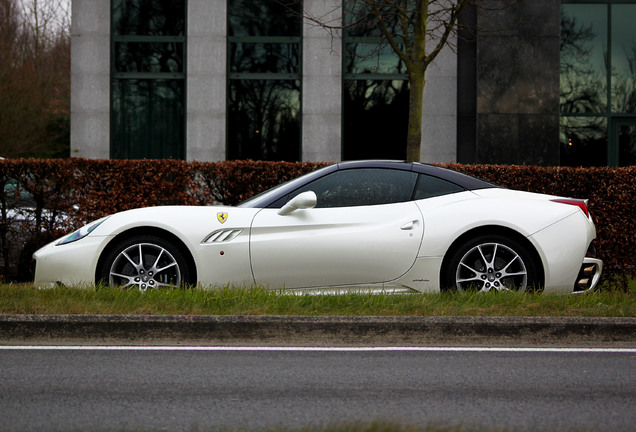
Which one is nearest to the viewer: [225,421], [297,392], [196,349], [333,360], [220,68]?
[225,421]

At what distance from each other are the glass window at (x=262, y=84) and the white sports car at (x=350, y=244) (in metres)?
10.1

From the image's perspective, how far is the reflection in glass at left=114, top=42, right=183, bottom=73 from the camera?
18.1 meters

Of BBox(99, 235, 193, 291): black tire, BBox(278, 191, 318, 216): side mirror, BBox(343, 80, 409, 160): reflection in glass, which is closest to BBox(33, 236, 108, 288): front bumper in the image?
BBox(99, 235, 193, 291): black tire

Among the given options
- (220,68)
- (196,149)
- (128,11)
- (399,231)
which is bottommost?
(399,231)

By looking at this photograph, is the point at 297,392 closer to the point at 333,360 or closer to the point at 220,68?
the point at 333,360

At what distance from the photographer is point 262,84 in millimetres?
18078

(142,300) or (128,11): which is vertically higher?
(128,11)

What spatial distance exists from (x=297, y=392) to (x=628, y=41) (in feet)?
49.7

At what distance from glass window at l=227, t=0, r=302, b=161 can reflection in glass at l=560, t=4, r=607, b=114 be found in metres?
5.51

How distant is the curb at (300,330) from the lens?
23.0 feet

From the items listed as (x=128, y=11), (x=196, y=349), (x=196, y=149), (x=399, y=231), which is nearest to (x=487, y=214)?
(x=399, y=231)

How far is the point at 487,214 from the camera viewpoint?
7.79m

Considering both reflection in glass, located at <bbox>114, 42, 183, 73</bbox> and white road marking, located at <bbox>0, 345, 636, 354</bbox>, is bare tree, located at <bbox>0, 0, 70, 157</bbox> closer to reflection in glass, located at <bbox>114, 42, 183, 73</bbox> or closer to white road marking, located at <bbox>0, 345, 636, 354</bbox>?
reflection in glass, located at <bbox>114, 42, 183, 73</bbox>

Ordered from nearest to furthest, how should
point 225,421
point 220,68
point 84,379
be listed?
1. point 225,421
2. point 84,379
3. point 220,68
